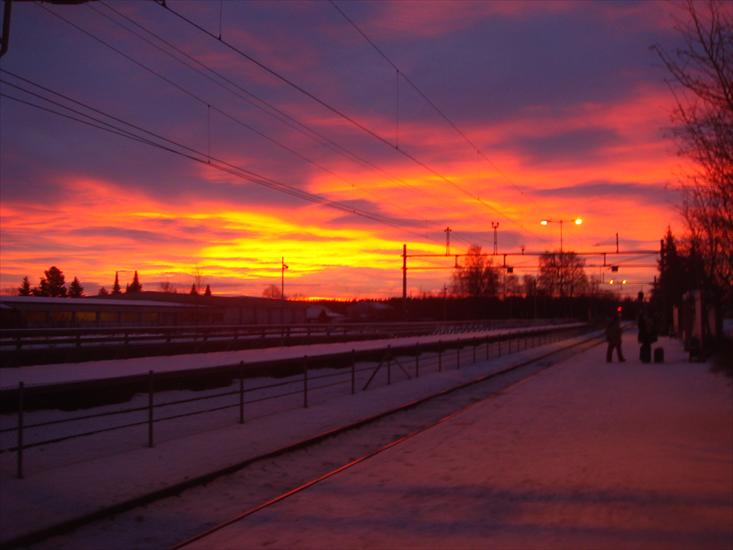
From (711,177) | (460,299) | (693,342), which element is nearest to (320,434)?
(711,177)

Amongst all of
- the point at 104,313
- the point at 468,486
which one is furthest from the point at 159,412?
the point at 104,313

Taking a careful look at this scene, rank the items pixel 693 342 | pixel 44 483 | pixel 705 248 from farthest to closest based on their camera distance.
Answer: pixel 705 248 < pixel 693 342 < pixel 44 483

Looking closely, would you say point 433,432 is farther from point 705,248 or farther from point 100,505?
point 705,248

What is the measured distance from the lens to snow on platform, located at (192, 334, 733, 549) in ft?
24.7

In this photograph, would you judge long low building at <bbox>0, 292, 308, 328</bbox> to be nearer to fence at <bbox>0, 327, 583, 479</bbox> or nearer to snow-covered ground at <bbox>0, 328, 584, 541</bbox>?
fence at <bbox>0, 327, 583, 479</bbox>

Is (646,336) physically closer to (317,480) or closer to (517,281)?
(317,480)

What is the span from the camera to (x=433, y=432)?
48.1ft

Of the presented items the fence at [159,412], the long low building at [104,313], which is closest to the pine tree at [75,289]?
the long low building at [104,313]

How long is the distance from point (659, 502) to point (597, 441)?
447 centimetres

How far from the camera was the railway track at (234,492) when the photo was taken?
759cm

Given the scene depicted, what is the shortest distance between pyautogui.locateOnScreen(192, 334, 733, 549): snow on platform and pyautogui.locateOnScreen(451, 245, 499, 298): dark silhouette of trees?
12209 centimetres

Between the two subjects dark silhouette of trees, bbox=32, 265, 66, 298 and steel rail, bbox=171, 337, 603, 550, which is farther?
dark silhouette of trees, bbox=32, 265, 66, 298

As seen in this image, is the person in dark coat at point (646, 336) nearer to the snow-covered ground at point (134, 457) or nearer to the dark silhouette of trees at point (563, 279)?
the snow-covered ground at point (134, 457)

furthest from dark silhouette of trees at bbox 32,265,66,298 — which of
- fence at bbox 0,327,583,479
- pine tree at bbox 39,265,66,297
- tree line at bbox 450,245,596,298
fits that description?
tree line at bbox 450,245,596,298
